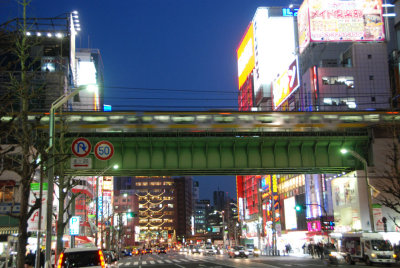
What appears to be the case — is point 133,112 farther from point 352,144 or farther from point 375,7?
point 375,7

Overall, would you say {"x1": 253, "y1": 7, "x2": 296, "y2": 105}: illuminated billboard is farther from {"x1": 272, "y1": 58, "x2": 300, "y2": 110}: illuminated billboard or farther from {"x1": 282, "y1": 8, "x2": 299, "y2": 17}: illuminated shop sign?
{"x1": 272, "y1": 58, "x2": 300, "y2": 110}: illuminated billboard

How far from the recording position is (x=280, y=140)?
1708 inches

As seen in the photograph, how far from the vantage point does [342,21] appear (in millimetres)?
83438

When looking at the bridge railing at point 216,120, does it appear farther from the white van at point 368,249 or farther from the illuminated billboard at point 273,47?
the illuminated billboard at point 273,47

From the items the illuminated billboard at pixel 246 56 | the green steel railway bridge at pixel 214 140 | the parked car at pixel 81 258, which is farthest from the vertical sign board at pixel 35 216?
the illuminated billboard at pixel 246 56

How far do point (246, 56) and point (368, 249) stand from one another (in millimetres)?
103533

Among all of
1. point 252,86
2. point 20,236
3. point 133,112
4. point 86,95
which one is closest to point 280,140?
point 133,112

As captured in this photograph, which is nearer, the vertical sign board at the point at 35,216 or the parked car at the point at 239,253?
the vertical sign board at the point at 35,216

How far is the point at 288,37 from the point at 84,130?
85.3 metres

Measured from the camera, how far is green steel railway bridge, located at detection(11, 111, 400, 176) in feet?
139

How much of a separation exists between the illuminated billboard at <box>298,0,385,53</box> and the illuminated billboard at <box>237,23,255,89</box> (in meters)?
44.0

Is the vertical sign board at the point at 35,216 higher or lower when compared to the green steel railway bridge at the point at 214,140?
lower

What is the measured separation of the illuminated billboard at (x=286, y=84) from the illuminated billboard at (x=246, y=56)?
3202 cm

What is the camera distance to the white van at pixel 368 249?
3747 centimetres
